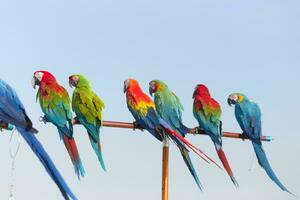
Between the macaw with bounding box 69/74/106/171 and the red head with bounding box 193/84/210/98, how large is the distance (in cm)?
158

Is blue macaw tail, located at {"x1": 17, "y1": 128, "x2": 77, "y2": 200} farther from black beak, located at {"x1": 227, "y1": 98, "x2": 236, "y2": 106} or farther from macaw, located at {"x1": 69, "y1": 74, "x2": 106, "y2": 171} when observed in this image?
black beak, located at {"x1": 227, "y1": 98, "x2": 236, "y2": 106}

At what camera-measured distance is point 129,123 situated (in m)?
8.41

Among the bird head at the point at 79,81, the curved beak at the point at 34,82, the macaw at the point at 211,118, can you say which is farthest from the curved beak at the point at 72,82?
the macaw at the point at 211,118

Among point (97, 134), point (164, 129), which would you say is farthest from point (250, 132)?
point (97, 134)

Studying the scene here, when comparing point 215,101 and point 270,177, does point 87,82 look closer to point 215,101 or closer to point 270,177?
point 215,101

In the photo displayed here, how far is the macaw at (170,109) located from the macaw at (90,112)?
36.8 inches

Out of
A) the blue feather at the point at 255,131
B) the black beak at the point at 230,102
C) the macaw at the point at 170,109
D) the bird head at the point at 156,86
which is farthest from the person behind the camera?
the black beak at the point at 230,102

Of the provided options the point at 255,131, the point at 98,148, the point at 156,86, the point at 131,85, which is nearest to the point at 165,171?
the point at 98,148

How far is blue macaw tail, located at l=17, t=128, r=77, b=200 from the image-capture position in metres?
6.55

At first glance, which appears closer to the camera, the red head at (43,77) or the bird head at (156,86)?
the red head at (43,77)

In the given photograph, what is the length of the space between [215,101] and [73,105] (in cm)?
210

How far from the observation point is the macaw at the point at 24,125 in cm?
658

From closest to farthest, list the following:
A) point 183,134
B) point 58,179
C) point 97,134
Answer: point 58,179 < point 97,134 < point 183,134

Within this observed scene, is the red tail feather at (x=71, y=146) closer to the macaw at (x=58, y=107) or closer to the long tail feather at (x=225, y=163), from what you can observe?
the macaw at (x=58, y=107)
